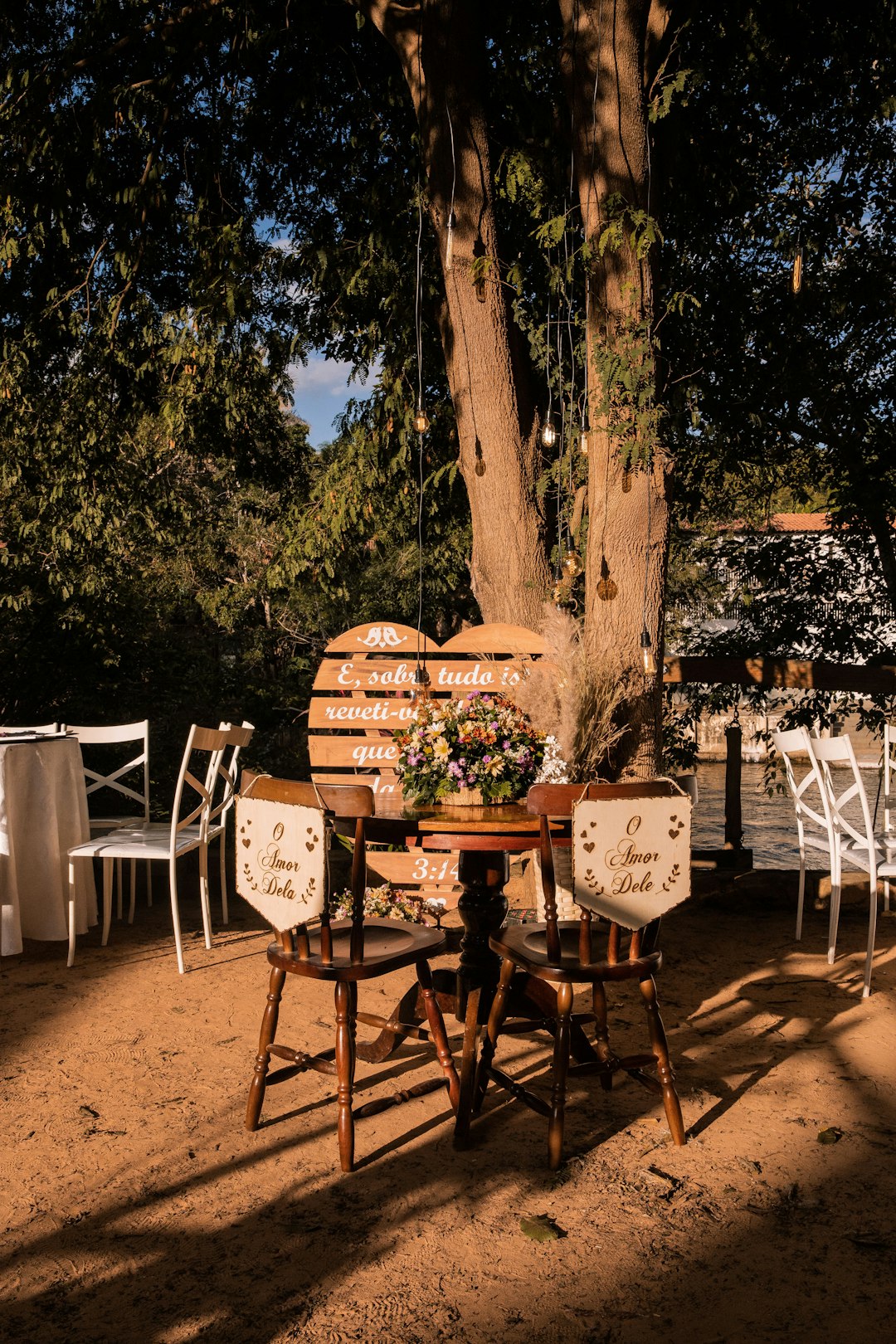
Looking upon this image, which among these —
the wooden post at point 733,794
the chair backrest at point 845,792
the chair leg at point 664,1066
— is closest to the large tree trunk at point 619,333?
the chair backrest at point 845,792

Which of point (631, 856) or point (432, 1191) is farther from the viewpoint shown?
point (631, 856)

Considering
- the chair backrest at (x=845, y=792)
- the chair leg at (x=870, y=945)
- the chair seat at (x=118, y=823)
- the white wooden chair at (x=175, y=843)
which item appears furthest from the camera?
the chair seat at (x=118, y=823)

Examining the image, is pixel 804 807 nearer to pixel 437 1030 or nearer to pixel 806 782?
pixel 806 782

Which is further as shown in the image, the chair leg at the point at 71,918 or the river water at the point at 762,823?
the river water at the point at 762,823

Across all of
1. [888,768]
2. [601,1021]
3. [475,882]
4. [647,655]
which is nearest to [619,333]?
[647,655]

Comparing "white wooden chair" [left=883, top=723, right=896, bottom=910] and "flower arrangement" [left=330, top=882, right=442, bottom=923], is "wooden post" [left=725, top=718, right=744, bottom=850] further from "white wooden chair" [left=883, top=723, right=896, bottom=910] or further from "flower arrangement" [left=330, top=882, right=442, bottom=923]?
"flower arrangement" [left=330, top=882, right=442, bottom=923]

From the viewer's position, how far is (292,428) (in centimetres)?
912

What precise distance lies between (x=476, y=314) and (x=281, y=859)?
3608 mm

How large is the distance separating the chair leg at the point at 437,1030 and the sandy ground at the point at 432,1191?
0.11m

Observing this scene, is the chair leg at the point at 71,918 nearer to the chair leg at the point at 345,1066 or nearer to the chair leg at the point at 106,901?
the chair leg at the point at 106,901

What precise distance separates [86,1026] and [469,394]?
349 centimetres

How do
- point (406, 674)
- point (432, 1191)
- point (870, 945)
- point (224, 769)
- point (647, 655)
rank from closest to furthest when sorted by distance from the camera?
1. point (432, 1191)
2. point (870, 945)
3. point (647, 655)
4. point (224, 769)
5. point (406, 674)

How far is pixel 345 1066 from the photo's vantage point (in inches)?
109

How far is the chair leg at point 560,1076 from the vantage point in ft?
8.80
